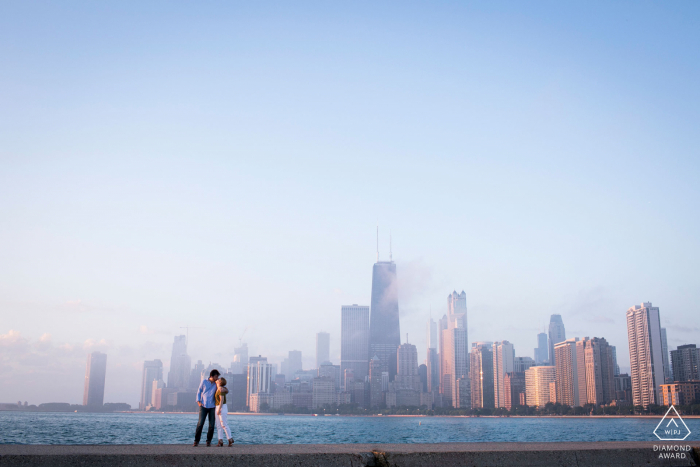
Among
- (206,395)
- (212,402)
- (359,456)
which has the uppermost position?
(206,395)

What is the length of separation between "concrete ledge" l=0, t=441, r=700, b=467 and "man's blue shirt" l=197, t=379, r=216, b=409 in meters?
4.63

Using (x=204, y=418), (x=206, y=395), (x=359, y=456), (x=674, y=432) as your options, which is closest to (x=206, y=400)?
(x=206, y=395)

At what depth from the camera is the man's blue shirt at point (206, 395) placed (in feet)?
45.8

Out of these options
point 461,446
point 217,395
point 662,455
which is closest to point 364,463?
point 461,446

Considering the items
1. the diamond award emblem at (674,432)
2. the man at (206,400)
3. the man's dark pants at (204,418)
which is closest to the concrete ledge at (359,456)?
the diamond award emblem at (674,432)

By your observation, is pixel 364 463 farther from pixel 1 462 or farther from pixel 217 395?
pixel 217 395

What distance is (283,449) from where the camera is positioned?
8.79m

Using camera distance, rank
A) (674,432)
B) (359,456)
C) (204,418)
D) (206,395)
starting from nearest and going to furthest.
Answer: (359,456) → (204,418) → (206,395) → (674,432)

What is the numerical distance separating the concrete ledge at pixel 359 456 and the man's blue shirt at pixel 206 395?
463 centimetres

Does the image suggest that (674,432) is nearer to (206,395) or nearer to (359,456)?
(206,395)

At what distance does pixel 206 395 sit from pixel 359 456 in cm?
667

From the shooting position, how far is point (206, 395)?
1402cm

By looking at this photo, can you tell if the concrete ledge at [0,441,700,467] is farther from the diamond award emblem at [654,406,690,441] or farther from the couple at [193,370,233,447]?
the couple at [193,370,233,447]

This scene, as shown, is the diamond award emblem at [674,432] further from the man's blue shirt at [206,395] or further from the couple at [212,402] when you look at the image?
the man's blue shirt at [206,395]
